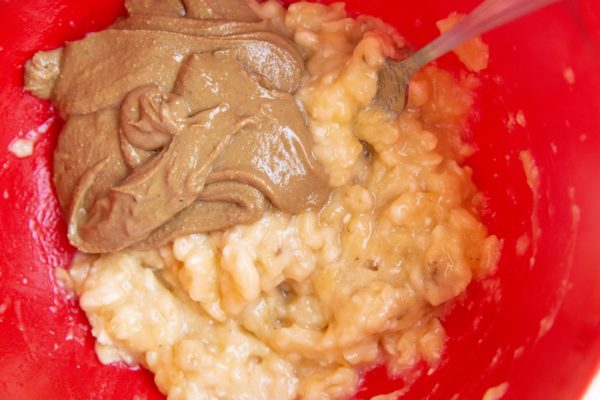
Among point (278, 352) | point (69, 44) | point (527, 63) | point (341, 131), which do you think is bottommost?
point (278, 352)

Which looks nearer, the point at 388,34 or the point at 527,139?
the point at 527,139

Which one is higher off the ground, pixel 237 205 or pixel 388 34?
pixel 388 34

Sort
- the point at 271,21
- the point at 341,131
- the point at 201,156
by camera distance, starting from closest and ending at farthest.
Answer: the point at 201,156, the point at 341,131, the point at 271,21

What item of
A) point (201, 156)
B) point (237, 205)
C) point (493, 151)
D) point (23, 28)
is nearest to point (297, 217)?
point (237, 205)

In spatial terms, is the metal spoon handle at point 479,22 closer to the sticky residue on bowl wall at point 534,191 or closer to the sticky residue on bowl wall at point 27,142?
the sticky residue on bowl wall at point 534,191

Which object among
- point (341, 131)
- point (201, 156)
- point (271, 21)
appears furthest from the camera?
point (271, 21)

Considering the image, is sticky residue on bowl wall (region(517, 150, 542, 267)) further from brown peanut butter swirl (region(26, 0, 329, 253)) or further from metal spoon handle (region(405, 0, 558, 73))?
brown peanut butter swirl (region(26, 0, 329, 253))

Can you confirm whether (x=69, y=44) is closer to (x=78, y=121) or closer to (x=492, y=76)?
(x=78, y=121)
